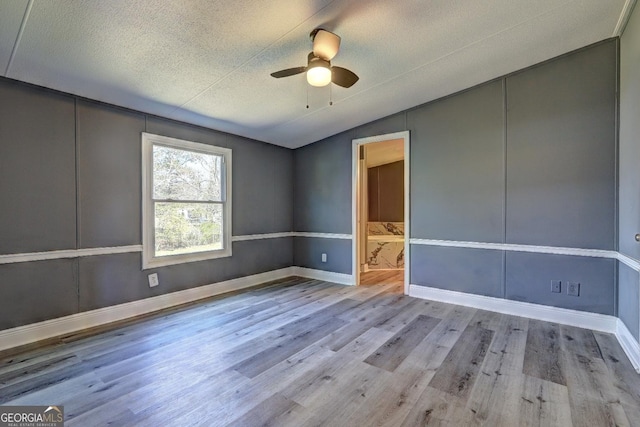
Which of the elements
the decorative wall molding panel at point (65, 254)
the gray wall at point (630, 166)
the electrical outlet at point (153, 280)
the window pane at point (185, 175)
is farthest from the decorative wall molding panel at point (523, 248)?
the decorative wall molding panel at point (65, 254)

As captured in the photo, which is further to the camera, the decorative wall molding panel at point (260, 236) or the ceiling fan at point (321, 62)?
the decorative wall molding panel at point (260, 236)

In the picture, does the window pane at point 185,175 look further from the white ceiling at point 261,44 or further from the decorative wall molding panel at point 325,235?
the decorative wall molding panel at point 325,235

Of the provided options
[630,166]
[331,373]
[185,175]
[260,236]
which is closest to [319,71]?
[331,373]

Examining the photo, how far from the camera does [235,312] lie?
3383 millimetres

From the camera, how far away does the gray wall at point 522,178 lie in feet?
9.59

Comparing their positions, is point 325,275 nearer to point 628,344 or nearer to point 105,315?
point 105,315

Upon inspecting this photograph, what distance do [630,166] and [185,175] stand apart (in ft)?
15.1

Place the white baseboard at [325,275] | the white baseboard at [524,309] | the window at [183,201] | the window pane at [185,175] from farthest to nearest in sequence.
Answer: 1. the white baseboard at [325,275]
2. the window pane at [185,175]
3. the window at [183,201]
4. the white baseboard at [524,309]

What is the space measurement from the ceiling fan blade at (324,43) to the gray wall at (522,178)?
2.05 m

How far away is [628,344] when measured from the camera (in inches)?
95.9

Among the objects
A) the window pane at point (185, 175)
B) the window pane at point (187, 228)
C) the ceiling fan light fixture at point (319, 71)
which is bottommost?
the window pane at point (187, 228)

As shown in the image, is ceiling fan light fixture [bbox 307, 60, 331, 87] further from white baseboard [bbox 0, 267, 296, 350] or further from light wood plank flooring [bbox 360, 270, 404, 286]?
light wood plank flooring [bbox 360, 270, 404, 286]

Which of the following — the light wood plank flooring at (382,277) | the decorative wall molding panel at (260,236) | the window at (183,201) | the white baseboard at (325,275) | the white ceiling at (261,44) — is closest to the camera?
the white ceiling at (261,44)

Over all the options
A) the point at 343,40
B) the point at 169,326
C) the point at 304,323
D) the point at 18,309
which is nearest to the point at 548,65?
the point at 343,40
